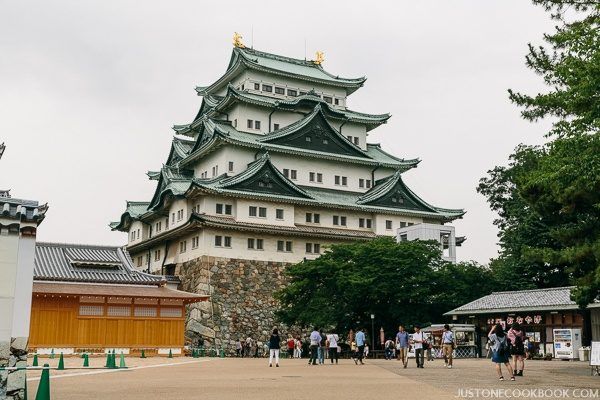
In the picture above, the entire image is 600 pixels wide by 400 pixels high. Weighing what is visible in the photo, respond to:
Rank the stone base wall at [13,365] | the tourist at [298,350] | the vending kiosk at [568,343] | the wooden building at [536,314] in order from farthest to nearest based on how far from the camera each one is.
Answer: the tourist at [298,350]
the wooden building at [536,314]
the vending kiosk at [568,343]
the stone base wall at [13,365]

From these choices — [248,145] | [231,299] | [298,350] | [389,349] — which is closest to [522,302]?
[389,349]

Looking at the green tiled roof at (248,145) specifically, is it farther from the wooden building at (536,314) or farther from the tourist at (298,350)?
the wooden building at (536,314)

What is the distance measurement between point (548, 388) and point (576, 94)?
789cm

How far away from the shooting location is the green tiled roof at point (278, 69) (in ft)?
193

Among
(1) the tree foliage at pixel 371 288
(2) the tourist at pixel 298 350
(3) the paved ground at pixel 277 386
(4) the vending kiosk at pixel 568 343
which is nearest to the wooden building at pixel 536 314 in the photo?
(4) the vending kiosk at pixel 568 343

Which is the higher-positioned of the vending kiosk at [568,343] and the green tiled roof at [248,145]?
the green tiled roof at [248,145]

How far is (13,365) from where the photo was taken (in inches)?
406

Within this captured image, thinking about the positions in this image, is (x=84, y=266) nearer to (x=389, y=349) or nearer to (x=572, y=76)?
(x=389, y=349)

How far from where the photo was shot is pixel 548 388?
15531 mm

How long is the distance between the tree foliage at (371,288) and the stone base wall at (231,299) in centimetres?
424

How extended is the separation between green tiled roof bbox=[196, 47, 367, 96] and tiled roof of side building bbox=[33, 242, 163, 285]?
74.8 feet

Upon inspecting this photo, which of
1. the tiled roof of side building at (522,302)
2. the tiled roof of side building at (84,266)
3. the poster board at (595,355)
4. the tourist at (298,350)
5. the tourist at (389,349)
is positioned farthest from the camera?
the tourist at (298,350)

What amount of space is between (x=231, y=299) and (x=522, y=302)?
20010 mm

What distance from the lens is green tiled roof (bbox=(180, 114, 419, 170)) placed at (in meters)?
52.4
